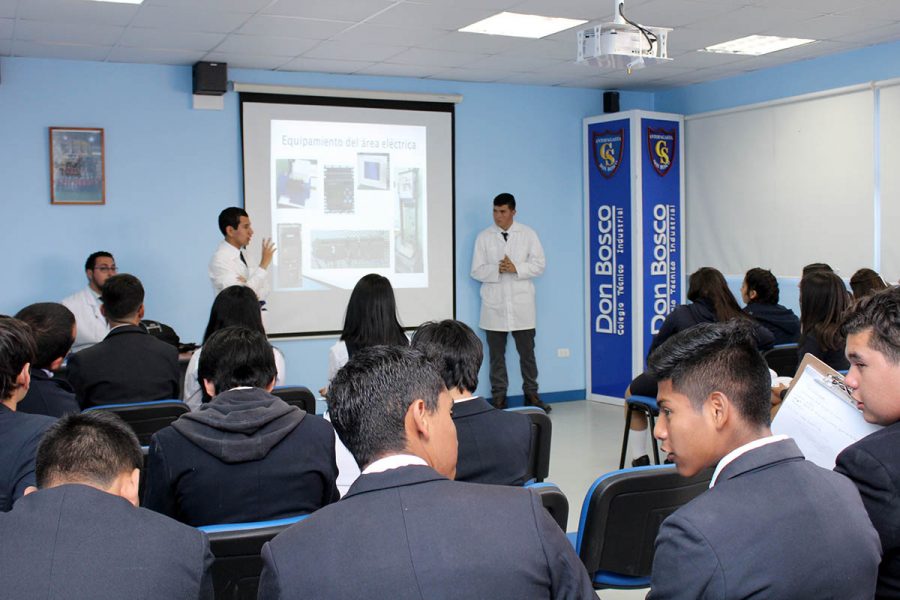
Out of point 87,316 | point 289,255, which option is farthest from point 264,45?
point 87,316

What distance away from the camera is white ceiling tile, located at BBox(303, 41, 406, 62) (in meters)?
6.01

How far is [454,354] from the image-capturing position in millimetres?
2686

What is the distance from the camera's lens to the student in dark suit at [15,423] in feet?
6.89

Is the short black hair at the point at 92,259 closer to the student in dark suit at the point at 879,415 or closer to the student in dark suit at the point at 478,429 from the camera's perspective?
the student in dark suit at the point at 478,429

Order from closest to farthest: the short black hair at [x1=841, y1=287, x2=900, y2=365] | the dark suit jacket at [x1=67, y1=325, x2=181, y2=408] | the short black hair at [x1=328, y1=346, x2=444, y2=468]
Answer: the short black hair at [x1=328, y1=346, x2=444, y2=468], the short black hair at [x1=841, y1=287, x2=900, y2=365], the dark suit jacket at [x1=67, y1=325, x2=181, y2=408]

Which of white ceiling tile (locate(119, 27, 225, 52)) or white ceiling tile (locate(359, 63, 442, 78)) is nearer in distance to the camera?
white ceiling tile (locate(119, 27, 225, 52))

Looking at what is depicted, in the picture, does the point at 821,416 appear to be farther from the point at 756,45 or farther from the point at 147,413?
the point at 756,45

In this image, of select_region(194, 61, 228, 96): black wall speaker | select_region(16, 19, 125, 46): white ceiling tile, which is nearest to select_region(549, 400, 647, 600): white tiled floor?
select_region(194, 61, 228, 96): black wall speaker

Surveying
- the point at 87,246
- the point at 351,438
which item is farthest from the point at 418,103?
the point at 351,438

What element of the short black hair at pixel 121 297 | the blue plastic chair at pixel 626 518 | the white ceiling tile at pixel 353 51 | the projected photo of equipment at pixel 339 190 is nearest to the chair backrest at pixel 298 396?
the short black hair at pixel 121 297

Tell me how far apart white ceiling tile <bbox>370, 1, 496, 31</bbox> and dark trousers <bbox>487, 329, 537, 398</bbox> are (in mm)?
2947

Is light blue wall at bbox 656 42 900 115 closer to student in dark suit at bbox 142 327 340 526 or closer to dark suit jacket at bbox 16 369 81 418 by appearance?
A: student in dark suit at bbox 142 327 340 526

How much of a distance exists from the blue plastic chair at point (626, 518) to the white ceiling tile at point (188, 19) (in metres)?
3.88

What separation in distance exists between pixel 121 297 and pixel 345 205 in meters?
3.43
